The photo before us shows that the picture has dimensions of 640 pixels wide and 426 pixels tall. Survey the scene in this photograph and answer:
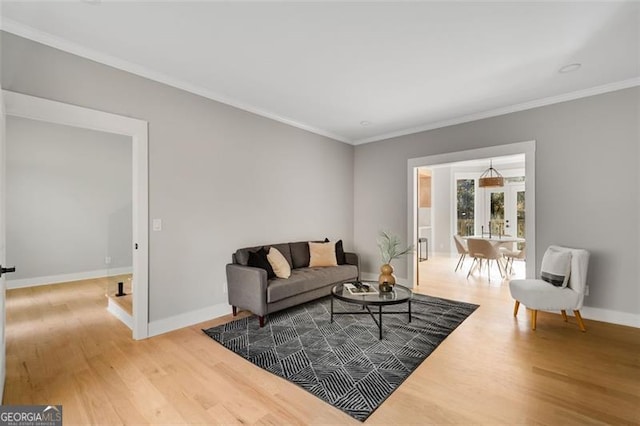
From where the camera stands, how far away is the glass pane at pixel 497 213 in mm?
7992

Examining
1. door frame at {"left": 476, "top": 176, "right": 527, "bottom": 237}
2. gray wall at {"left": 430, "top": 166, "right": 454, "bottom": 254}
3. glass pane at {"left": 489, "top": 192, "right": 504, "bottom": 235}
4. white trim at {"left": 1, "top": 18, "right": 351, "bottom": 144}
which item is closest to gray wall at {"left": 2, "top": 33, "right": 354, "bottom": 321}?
white trim at {"left": 1, "top": 18, "right": 351, "bottom": 144}

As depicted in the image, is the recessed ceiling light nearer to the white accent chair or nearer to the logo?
the white accent chair

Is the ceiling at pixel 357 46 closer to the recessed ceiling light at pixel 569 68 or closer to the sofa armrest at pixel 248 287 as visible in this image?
the recessed ceiling light at pixel 569 68

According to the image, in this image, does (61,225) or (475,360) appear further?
(61,225)

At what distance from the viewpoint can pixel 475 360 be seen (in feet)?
8.24

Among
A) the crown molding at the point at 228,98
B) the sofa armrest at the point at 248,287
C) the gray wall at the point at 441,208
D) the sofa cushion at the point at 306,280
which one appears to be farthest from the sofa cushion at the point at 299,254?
the gray wall at the point at 441,208

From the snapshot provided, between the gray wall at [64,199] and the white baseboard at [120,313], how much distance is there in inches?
30.6

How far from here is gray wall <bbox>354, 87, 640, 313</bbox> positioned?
3250mm

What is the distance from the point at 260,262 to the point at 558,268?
3439 millimetres

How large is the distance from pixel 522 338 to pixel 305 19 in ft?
11.8

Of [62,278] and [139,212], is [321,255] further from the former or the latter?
→ [62,278]

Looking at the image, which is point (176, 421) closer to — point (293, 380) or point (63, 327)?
point (293, 380)

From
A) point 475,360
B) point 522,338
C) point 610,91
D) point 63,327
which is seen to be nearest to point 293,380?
point 475,360

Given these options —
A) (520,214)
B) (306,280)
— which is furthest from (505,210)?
(306,280)
